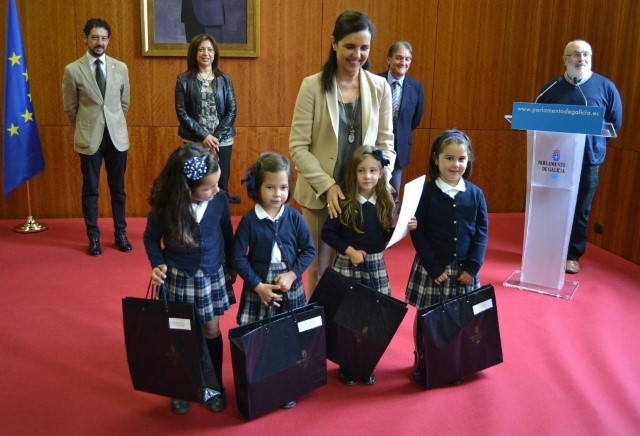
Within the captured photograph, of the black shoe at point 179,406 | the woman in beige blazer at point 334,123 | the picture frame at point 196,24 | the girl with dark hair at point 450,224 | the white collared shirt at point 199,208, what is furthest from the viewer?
the picture frame at point 196,24

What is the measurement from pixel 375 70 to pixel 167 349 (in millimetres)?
4143

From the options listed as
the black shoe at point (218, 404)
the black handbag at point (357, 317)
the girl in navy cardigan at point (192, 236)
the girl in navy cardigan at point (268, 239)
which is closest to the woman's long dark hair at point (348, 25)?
the girl in navy cardigan at point (268, 239)

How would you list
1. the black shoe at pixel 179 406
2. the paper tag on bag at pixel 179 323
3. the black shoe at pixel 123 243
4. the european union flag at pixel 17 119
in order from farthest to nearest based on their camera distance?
the european union flag at pixel 17 119 < the black shoe at pixel 123 243 < the black shoe at pixel 179 406 < the paper tag on bag at pixel 179 323

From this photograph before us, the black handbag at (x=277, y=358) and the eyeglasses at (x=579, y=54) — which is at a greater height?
the eyeglasses at (x=579, y=54)

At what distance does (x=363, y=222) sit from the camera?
2828 millimetres

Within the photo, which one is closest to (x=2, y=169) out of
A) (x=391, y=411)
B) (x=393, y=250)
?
(x=393, y=250)

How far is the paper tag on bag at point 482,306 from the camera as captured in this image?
2822 millimetres

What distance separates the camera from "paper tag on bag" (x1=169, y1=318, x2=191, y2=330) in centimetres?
242

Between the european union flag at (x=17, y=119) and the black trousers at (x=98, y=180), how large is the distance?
0.64 m

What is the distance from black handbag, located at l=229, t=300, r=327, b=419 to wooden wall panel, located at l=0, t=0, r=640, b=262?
3425 millimetres

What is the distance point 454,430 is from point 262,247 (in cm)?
108

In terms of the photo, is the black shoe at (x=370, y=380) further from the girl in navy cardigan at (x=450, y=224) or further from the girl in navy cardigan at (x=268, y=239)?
the girl in navy cardigan at (x=268, y=239)

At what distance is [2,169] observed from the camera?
5.46 metres

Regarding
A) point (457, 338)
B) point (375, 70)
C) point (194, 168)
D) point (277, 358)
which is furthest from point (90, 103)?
point (457, 338)
